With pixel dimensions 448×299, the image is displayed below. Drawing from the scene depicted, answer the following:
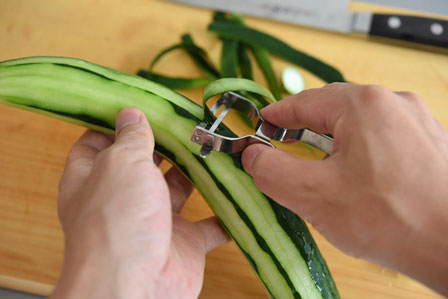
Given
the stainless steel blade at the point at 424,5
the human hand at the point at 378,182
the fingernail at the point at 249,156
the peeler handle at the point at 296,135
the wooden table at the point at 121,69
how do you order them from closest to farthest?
the human hand at the point at 378,182, the fingernail at the point at 249,156, the peeler handle at the point at 296,135, the wooden table at the point at 121,69, the stainless steel blade at the point at 424,5

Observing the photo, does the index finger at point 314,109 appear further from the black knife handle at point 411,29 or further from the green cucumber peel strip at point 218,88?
the black knife handle at point 411,29

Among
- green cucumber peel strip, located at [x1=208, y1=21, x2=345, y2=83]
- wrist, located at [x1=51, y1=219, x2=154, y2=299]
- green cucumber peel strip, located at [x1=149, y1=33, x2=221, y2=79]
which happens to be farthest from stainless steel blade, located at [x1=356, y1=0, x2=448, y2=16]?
wrist, located at [x1=51, y1=219, x2=154, y2=299]

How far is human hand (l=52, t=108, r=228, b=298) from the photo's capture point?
2.73 ft

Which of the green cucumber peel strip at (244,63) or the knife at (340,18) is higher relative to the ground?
the knife at (340,18)

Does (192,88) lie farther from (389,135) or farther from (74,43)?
(389,135)

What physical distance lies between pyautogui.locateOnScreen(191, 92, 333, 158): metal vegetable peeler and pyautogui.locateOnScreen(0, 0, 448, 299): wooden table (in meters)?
0.35

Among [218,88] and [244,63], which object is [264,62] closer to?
[244,63]

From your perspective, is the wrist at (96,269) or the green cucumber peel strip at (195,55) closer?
the wrist at (96,269)

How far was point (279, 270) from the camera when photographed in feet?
3.47

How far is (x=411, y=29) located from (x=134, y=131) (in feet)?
3.76

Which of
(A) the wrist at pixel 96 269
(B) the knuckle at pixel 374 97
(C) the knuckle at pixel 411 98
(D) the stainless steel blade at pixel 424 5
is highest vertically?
(D) the stainless steel blade at pixel 424 5

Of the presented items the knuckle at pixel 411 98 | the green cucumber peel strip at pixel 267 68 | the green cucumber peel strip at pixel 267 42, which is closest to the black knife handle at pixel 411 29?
the green cucumber peel strip at pixel 267 42

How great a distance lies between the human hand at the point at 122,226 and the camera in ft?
2.73

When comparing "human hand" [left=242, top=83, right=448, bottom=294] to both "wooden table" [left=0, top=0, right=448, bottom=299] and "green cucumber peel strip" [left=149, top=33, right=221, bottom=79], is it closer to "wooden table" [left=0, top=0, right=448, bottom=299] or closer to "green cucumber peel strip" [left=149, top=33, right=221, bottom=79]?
"wooden table" [left=0, top=0, right=448, bottom=299]
